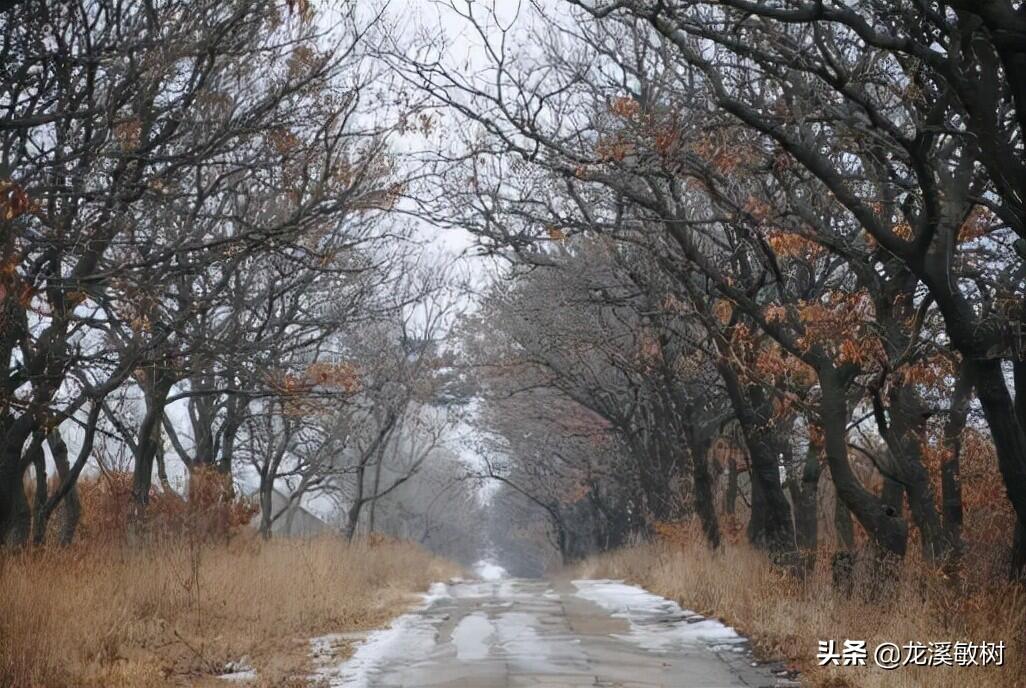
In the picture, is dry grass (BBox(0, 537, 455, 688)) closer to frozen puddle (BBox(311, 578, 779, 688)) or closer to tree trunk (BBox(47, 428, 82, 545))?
frozen puddle (BBox(311, 578, 779, 688))

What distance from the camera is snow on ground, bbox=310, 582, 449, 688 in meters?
9.95

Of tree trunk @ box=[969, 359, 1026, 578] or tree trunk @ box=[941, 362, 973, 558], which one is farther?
tree trunk @ box=[941, 362, 973, 558]

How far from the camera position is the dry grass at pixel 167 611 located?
29.2 feet

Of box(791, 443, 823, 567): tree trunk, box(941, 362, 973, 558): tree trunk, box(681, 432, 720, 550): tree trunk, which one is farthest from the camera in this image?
box(681, 432, 720, 550): tree trunk

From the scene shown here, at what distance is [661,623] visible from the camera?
48.4 ft

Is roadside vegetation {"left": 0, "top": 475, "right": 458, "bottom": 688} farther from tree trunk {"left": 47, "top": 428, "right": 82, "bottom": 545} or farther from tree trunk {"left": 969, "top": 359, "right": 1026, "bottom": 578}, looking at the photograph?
tree trunk {"left": 969, "top": 359, "right": 1026, "bottom": 578}

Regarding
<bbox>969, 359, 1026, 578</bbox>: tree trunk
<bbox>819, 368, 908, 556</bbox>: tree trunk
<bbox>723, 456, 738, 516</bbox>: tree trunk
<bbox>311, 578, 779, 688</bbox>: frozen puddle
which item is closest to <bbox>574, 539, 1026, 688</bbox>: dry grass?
<bbox>311, 578, 779, 688</bbox>: frozen puddle

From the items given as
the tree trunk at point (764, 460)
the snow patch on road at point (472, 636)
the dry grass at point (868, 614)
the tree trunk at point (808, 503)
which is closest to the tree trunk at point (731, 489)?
the tree trunk at point (808, 503)

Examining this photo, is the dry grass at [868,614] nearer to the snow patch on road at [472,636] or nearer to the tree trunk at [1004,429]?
the tree trunk at [1004,429]

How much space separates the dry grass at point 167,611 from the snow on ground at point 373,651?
249 millimetres

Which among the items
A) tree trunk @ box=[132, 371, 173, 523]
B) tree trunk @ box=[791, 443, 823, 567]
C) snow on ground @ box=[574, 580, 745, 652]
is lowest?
snow on ground @ box=[574, 580, 745, 652]

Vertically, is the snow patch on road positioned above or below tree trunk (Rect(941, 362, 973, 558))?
below

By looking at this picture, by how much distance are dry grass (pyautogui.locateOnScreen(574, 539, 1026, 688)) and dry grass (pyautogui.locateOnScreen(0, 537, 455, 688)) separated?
15.6 feet

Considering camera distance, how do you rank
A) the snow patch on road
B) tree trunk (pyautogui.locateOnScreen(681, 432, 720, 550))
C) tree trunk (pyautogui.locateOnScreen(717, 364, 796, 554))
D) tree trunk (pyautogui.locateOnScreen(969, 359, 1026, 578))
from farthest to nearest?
tree trunk (pyautogui.locateOnScreen(681, 432, 720, 550)) < tree trunk (pyautogui.locateOnScreen(717, 364, 796, 554)) < the snow patch on road < tree trunk (pyautogui.locateOnScreen(969, 359, 1026, 578))
